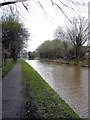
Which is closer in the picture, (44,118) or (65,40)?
(44,118)

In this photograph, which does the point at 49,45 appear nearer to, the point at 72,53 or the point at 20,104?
the point at 72,53

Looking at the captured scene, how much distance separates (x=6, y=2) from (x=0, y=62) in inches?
934

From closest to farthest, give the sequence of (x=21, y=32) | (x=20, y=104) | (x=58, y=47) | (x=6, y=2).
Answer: (x=20, y=104), (x=6, y=2), (x=21, y=32), (x=58, y=47)

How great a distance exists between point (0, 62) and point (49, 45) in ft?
245

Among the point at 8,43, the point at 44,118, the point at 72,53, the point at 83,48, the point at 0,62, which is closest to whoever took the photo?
the point at 44,118

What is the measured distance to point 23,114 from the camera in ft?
25.0

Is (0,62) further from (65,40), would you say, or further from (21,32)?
(65,40)

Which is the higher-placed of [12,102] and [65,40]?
[65,40]

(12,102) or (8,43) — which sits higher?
(8,43)

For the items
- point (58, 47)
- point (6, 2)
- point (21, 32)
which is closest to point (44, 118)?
point (6, 2)

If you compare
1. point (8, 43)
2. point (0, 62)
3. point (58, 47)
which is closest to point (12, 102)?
point (0, 62)

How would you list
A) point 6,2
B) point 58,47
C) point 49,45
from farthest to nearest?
point 49,45 → point 58,47 → point 6,2

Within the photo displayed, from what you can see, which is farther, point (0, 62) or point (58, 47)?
point (58, 47)

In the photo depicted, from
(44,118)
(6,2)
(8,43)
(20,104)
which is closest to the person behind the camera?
(44,118)
